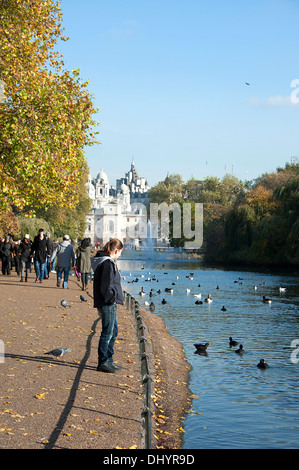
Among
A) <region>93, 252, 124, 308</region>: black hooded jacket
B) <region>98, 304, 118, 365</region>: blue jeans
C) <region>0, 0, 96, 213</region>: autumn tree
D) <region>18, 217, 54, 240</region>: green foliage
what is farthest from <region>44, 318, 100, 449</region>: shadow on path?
<region>18, 217, 54, 240</region>: green foliage

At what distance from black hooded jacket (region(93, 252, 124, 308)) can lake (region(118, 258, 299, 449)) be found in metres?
2.35

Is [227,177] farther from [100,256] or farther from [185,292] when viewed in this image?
[100,256]

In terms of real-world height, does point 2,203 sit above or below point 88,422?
above

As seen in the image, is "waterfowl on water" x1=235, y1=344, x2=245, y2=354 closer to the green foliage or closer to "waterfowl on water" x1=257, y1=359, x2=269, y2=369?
"waterfowl on water" x1=257, y1=359, x2=269, y2=369

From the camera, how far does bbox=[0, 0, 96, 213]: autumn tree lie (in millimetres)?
19219

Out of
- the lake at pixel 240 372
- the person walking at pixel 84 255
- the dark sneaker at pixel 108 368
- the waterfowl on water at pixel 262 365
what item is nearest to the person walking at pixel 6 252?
the lake at pixel 240 372

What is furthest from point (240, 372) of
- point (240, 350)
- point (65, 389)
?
point (65, 389)

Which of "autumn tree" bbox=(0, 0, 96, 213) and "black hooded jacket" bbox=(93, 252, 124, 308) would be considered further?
"autumn tree" bbox=(0, 0, 96, 213)

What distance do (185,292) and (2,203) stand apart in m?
18.1

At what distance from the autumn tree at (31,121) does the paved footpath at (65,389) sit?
209 inches

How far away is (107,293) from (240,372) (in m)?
5.26

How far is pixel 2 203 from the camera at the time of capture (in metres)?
19.8

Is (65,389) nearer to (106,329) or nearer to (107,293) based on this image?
(106,329)
